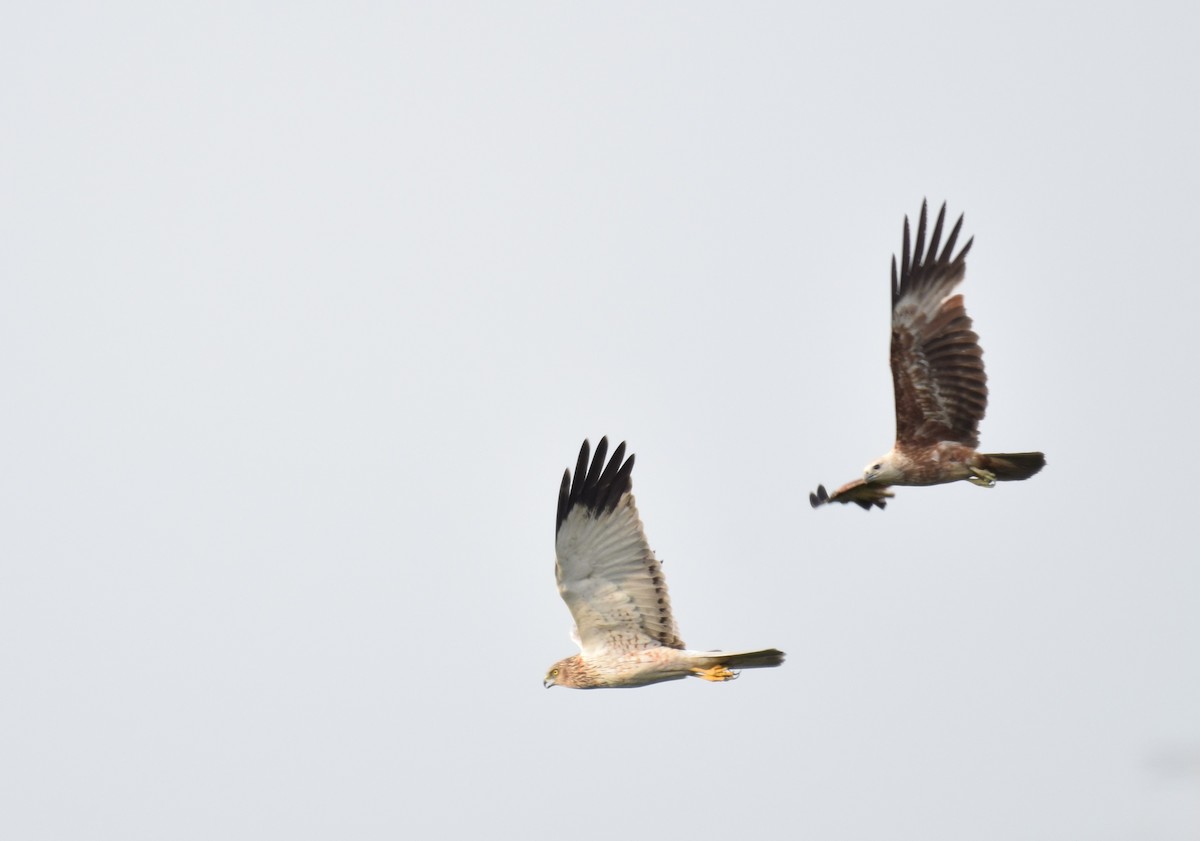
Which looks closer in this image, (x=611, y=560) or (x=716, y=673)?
(x=716, y=673)

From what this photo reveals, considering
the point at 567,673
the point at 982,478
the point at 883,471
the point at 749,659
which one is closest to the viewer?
the point at 749,659

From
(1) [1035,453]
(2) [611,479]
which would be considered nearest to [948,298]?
(1) [1035,453]

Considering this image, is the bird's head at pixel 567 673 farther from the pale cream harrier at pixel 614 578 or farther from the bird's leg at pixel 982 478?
the bird's leg at pixel 982 478

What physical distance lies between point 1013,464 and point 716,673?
311 cm

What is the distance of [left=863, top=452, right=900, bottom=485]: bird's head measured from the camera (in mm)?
13531

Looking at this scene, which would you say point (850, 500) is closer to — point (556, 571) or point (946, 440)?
point (946, 440)

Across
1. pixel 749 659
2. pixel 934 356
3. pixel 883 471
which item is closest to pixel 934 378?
pixel 934 356

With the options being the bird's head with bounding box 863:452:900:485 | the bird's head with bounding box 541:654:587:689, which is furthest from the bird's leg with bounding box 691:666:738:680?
the bird's head with bounding box 863:452:900:485

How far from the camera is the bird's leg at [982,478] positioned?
13.0 m

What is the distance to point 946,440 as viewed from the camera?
13.3 m

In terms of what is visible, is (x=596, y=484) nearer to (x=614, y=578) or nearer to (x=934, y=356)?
(x=614, y=578)

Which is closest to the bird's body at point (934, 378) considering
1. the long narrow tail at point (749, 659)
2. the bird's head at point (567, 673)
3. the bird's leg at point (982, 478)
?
the bird's leg at point (982, 478)

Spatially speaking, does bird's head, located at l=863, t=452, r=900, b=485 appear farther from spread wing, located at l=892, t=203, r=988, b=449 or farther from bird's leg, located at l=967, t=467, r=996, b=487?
bird's leg, located at l=967, t=467, r=996, b=487

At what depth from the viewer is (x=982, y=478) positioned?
13102mm
